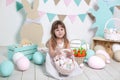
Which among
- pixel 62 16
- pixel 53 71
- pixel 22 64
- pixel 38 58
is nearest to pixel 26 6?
pixel 62 16

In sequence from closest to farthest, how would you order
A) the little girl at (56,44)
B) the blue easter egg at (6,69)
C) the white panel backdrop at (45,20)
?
the blue easter egg at (6,69) → the little girl at (56,44) → the white panel backdrop at (45,20)

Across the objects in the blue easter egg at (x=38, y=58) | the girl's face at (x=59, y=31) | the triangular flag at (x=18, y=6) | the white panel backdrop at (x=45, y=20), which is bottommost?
the blue easter egg at (x=38, y=58)

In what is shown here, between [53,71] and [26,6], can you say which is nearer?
[53,71]

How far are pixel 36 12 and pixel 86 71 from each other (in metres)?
1.07

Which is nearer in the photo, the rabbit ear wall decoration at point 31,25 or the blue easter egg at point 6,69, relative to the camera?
the blue easter egg at point 6,69

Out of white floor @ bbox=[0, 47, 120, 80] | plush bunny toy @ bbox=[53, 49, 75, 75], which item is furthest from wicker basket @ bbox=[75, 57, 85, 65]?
plush bunny toy @ bbox=[53, 49, 75, 75]

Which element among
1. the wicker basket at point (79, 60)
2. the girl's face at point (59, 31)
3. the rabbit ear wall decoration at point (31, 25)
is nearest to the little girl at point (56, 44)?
the girl's face at point (59, 31)

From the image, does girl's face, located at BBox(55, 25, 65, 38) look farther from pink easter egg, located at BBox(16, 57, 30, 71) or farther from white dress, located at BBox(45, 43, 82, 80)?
pink easter egg, located at BBox(16, 57, 30, 71)

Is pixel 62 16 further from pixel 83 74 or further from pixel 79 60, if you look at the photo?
pixel 83 74

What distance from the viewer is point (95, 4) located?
3.06 metres

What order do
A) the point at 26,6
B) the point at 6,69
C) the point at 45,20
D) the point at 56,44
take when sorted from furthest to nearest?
1. the point at 45,20
2. the point at 26,6
3. the point at 56,44
4. the point at 6,69

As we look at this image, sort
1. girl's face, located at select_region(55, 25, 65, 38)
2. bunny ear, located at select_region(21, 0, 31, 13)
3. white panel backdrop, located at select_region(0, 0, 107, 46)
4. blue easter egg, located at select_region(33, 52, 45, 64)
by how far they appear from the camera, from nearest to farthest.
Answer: girl's face, located at select_region(55, 25, 65, 38)
blue easter egg, located at select_region(33, 52, 45, 64)
bunny ear, located at select_region(21, 0, 31, 13)
white panel backdrop, located at select_region(0, 0, 107, 46)

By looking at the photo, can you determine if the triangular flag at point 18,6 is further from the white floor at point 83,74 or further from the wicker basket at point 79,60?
the wicker basket at point 79,60

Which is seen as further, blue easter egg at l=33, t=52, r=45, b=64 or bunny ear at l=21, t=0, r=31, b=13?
bunny ear at l=21, t=0, r=31, b=13
